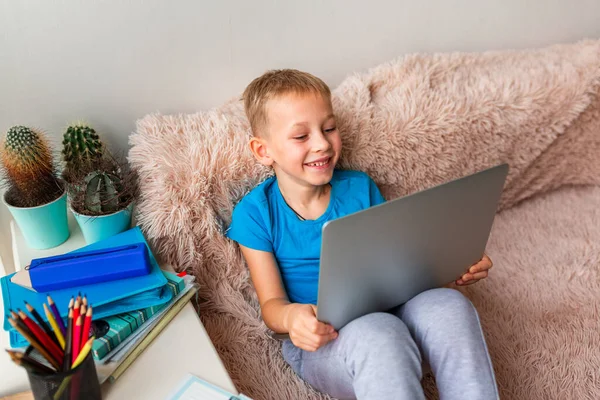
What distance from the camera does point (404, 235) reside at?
80cm

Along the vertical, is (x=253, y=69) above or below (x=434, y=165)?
above

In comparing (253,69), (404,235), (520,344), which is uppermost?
(253,69)

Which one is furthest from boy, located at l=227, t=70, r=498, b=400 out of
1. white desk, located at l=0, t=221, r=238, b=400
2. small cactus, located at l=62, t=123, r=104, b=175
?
small cactus, located at l=62, t=123, r=104, b=175

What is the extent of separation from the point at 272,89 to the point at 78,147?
1.29ft

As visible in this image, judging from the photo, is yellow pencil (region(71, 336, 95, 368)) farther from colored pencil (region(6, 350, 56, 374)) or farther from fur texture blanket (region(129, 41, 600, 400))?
fur texture blanket (region(129, 41, 600, 400))

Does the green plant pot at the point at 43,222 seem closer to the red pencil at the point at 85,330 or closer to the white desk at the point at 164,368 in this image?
the white desk at the point at 164,368

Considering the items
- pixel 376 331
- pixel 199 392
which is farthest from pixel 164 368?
pixel 376 331

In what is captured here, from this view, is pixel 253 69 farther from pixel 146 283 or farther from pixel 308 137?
pixel 146 283

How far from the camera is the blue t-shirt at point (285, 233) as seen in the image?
3.46 feet

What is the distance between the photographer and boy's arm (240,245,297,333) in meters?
0.97

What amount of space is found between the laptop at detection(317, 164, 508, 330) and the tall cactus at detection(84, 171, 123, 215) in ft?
1.52

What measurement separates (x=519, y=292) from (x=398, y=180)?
1.28ft

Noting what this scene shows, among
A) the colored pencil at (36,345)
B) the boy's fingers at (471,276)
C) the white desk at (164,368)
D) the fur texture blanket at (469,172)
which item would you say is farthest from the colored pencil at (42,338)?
the boy's fingers at (471,276)

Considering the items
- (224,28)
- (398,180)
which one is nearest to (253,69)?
(224,28)
